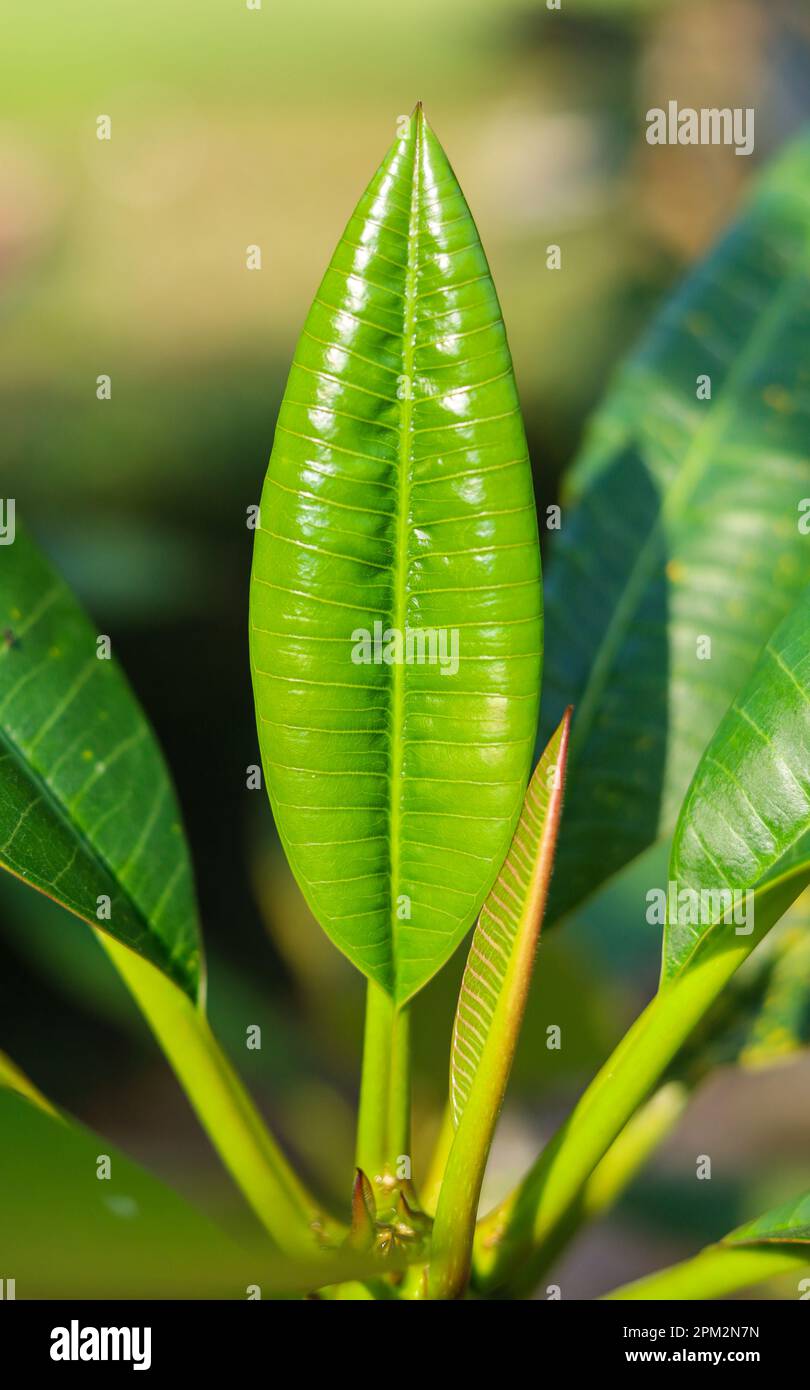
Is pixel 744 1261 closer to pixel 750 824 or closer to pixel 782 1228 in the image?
pixel 782 1228

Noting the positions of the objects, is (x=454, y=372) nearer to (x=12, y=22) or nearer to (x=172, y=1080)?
(x=172, y=1080)

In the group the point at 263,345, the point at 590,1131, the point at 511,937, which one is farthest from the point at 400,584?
the point at 263,345

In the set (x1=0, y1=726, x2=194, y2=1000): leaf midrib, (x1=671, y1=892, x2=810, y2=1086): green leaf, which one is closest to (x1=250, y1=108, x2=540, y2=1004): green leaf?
(x1=0, y1=726, x2=194, y2=1000): leaf midrib

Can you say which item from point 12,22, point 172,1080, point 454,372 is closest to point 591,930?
point 172,1080

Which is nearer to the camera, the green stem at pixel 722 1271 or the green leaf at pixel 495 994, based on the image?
the green leaf at pixel 495 994

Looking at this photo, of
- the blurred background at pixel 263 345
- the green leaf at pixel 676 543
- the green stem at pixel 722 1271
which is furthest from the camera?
the blurred background at pixel 263 345

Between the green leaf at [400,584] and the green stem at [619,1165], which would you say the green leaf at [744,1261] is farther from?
the green leaf at [400,584]

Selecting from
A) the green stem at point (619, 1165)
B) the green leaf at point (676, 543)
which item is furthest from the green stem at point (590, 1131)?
the green leaf at point (676, 543)
